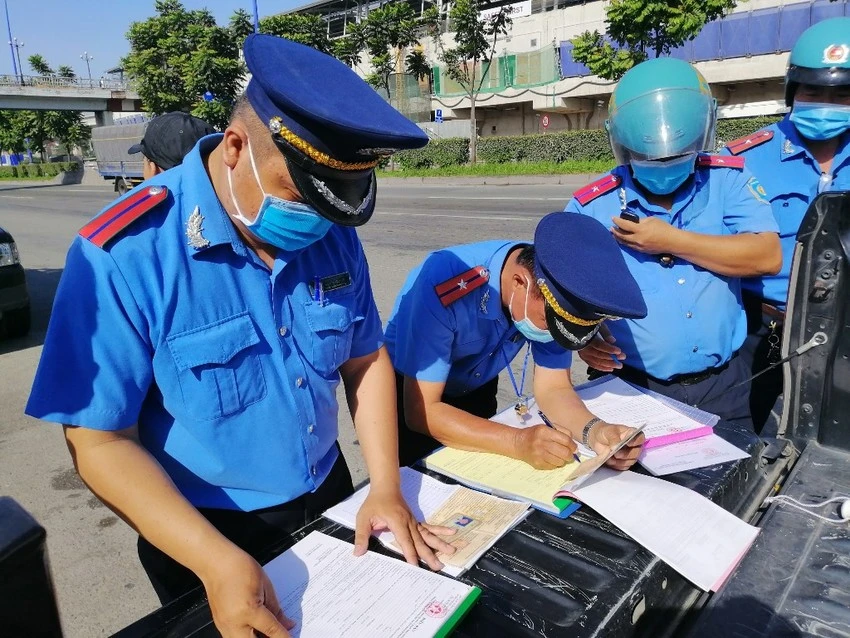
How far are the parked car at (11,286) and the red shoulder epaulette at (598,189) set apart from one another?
15.8 feet

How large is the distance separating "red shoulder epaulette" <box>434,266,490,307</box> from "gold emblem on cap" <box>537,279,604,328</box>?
0.27 m

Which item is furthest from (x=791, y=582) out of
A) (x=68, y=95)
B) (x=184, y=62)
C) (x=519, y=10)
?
(x=68, y=95)

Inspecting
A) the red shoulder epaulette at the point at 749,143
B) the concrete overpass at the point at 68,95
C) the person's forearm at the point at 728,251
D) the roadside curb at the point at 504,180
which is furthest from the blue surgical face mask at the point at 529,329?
the concrete overpass at the point at 68,95

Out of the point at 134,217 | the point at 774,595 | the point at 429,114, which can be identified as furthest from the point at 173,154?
the point at 429,114

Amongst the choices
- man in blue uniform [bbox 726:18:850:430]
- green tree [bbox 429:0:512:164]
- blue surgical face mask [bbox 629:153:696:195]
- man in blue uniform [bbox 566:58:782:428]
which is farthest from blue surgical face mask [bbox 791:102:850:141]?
green tree [bbox 429:0:512:164]

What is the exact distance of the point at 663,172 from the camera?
6.53 ft

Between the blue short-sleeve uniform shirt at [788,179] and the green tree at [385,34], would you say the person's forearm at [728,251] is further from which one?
the green tree at [385,34]

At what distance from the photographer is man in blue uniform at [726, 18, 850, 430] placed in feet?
7.63

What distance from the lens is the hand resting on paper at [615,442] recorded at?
156 centimetres

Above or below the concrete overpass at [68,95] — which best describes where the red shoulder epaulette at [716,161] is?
below

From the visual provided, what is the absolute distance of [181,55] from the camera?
35.6 meters

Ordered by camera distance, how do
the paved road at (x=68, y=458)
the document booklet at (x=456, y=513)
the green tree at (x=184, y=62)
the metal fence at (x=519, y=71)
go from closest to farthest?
the document booklet at (x=456, y=513) < the paved road at (x=68, y=458) < the metal fence at (x=519, y=71) < the green tree at (x=184, y=62)

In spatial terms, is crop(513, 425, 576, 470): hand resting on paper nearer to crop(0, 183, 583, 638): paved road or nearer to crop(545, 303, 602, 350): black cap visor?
crop(545, 303, 602, 350): black cap visor

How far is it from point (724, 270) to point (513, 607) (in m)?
1.33
